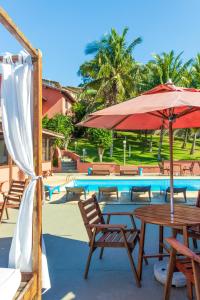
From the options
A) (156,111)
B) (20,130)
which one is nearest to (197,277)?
(20,130)

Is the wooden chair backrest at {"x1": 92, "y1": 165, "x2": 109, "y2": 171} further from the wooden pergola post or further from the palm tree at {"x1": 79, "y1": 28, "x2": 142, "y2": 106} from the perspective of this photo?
the wooden pergola post

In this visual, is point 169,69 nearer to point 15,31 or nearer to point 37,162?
point 37,162

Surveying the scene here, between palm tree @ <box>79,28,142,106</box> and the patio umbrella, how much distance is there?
19.9 metres

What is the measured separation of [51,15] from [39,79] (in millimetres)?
12409

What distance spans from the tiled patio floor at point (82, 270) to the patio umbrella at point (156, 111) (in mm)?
1245

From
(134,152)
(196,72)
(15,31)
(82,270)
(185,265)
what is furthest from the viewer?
(134,152)

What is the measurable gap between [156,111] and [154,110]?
145 centimetres

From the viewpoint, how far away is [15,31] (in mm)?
3293

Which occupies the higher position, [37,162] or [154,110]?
[154,110]

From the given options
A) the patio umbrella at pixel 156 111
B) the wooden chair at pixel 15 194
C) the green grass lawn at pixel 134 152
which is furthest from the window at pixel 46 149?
the patio umbrella at pixel 156 111

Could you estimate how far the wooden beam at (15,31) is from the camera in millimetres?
3053

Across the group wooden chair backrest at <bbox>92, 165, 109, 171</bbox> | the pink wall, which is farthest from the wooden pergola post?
the pink wall

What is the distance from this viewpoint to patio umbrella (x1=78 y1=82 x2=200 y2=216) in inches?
147

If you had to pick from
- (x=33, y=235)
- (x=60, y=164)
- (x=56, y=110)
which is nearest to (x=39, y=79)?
(x=33, y=235)
